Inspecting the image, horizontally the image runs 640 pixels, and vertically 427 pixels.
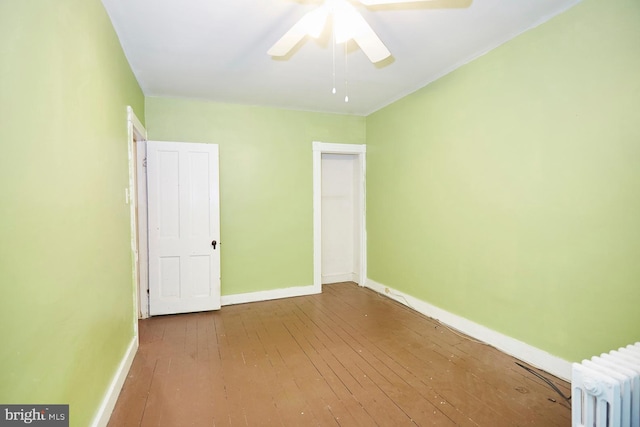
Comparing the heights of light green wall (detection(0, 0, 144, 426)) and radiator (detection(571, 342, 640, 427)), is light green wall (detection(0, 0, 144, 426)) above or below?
above

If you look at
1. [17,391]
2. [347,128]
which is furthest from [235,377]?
[347,128]

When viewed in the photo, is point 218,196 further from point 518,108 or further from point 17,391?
point 518,108

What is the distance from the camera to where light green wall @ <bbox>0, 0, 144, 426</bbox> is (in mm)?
992

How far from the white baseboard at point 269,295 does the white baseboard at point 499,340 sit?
1.36 metres

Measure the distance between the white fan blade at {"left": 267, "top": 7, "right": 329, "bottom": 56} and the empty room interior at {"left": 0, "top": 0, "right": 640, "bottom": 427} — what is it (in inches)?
0.9

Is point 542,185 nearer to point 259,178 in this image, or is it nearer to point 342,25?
point 342,25

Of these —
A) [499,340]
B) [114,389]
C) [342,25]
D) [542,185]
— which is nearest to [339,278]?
[499,340]

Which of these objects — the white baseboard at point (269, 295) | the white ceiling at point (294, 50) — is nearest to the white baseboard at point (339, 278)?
Result: the white baseboard at point (269, 295)

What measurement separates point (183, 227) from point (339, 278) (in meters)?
2.61

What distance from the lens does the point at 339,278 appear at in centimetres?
512

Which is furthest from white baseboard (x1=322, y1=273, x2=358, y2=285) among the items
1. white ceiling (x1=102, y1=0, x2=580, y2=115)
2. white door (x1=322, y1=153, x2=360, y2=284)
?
white ceiling (x1=102, y1=0, x2=580, y2=115)

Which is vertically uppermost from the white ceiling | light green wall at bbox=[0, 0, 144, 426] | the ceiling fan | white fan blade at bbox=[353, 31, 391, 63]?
the white ceiling

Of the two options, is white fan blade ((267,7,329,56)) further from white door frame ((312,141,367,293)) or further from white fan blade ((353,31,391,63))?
white door frame ((312,141,367,293))

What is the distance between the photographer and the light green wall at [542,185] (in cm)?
192
